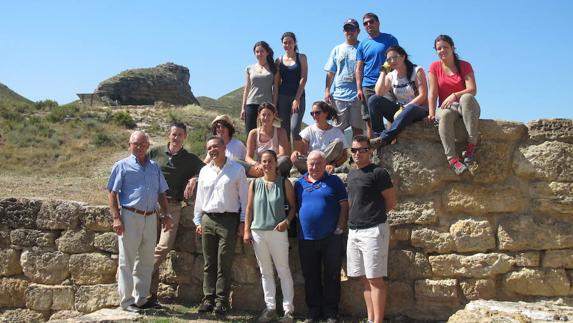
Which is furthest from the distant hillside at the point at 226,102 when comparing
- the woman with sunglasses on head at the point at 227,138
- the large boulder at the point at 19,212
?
the woman with sunglasses on head at the point at 227,138

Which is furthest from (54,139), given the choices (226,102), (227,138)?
(226,102)

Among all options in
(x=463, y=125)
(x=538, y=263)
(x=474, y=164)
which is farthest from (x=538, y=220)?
(x=463, y=125)

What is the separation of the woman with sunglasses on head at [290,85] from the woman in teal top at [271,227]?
1.43 meters

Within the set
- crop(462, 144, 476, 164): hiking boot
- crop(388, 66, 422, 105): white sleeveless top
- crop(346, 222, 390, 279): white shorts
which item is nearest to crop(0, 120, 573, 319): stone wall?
crop(462, 144, 476, 164): hiking boot

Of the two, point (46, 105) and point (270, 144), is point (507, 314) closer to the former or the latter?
point (270, 144)

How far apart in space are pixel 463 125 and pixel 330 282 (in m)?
2.00

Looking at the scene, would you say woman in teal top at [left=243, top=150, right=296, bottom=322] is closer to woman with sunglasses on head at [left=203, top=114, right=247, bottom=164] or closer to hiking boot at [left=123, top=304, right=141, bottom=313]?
woman with sunglasses on head at [left=203, top=114, right=247, bottom=164]

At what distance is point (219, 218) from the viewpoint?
220 inches

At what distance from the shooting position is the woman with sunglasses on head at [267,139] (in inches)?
236

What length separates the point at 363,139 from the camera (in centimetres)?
513

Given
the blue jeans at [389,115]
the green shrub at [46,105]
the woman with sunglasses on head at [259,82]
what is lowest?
the blue jeans at [389,115]

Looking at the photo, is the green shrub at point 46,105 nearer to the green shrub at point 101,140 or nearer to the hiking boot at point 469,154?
the green shrub at point 101,140

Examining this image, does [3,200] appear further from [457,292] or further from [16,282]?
[457,292]

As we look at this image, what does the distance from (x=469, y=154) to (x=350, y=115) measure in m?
1.77
